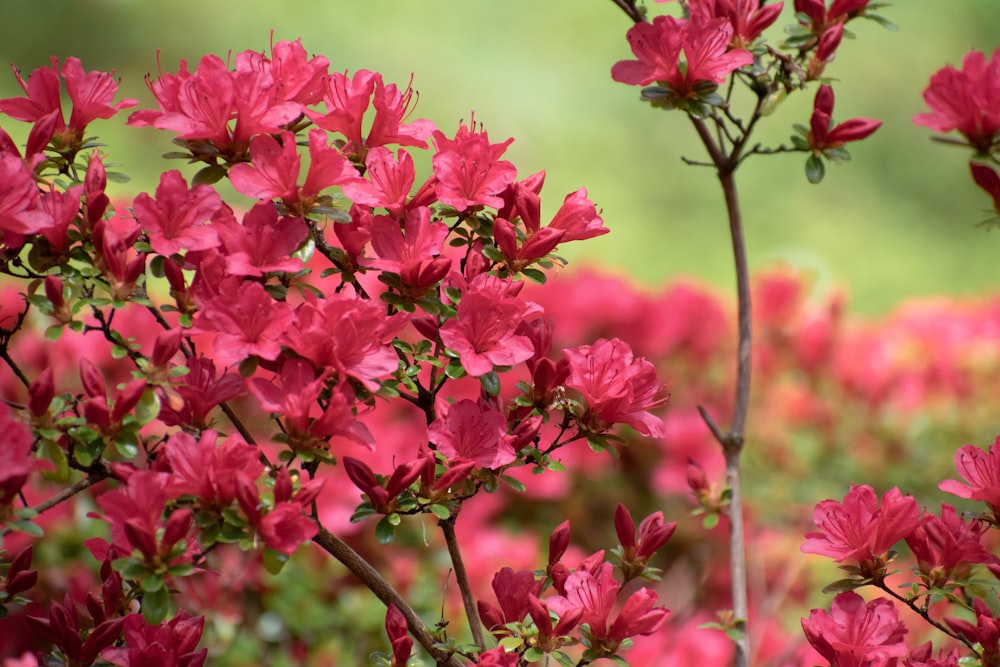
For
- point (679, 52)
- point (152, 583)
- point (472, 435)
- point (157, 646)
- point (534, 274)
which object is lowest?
point (157, 646)

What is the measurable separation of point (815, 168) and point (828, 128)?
5cm

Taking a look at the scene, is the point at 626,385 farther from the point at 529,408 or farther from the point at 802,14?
the point at 802,14

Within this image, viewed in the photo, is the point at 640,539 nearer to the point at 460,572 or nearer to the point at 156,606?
the point at 460,572

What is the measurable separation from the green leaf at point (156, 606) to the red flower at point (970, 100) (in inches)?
33.0

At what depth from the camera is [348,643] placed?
1866mm

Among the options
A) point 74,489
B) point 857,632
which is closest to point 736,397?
point 857,632

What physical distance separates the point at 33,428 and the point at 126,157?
4.91 metres

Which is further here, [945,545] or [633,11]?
[633,11]

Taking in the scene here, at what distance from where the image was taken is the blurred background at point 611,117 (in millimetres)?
5574

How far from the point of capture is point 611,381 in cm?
100

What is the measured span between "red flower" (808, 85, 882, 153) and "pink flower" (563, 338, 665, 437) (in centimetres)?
38

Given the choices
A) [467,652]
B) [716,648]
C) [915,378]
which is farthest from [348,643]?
[915,378]

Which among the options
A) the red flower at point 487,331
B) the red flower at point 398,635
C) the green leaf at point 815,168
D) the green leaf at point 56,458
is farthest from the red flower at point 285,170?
the green leaf at point 815,168

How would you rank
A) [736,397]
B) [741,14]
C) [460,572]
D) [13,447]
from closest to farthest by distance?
[13,447] → [460,572] → [741,14] → [736,397]
